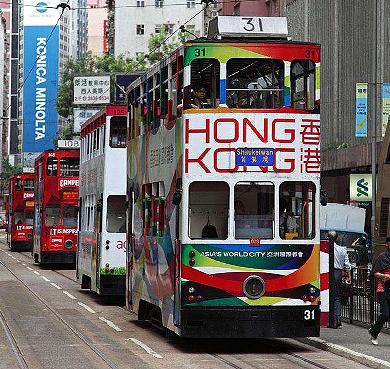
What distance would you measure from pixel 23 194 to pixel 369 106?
20.2 m

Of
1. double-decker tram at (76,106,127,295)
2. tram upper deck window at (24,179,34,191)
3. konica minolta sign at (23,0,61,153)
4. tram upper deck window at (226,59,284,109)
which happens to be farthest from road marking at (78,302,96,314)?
konica minolta sign at (23,0,61,153)

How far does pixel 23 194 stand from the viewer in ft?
203

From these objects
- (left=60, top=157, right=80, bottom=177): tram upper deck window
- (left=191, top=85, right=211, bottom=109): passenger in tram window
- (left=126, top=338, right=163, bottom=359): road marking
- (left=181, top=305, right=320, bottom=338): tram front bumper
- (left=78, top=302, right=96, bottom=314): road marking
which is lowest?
(left=126, top=338, right=163, bottom=359): road marking

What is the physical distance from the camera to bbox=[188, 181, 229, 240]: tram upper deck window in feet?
53.0

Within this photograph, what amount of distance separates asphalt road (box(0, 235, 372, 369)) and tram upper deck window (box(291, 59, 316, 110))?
3.42 meters

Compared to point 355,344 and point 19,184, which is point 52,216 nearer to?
point 19,184

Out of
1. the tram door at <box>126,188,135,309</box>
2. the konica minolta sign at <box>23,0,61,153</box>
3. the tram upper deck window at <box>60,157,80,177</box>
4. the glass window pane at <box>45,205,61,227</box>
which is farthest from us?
the konica minolta sign at <box>23,0,61,153</box>

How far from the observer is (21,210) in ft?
205

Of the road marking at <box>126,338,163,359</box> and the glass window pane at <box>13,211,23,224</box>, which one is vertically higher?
the glass window pane at <box>13,211,23,224</box>

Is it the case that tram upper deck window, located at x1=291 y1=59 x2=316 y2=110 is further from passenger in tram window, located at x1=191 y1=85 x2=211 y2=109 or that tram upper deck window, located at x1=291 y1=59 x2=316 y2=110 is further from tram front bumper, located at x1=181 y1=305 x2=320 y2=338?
tram front bumper, located at x1=181 y1=305 x2=320 y2=338

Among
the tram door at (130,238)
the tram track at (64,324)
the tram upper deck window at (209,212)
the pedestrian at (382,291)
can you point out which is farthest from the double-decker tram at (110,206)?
the tram upper deck window at (209,212)

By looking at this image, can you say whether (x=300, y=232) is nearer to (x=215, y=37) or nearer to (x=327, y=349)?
(x=327, y=349)

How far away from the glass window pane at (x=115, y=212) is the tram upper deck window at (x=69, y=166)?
15682mm

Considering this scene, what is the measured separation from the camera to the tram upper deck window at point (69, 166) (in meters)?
41.5
